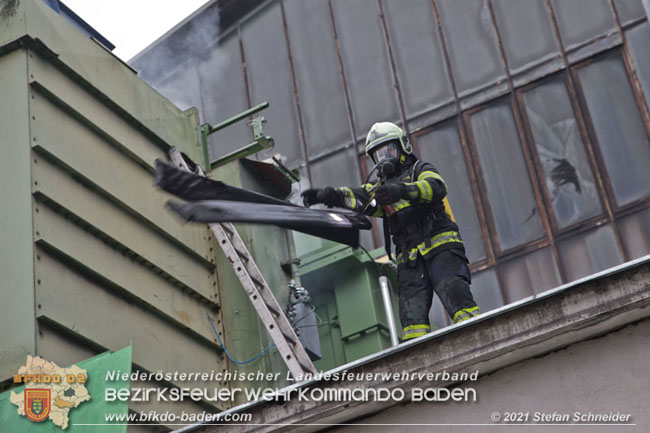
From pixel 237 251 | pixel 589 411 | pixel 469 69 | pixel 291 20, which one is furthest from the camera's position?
pixel 291 20

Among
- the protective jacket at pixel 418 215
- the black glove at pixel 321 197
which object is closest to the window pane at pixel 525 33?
the protective jacket at pixel 418 215

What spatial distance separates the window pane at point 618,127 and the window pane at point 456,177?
2.20 metres

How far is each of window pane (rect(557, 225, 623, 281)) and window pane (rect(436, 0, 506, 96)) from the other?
3.02 metres

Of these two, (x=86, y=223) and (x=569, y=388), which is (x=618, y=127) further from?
(x=569, y=388)

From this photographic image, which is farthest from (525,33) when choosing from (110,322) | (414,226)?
Answer: (110,322)

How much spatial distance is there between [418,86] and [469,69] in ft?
3.12

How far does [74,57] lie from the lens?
8148 mm

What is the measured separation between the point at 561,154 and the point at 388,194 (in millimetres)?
8592

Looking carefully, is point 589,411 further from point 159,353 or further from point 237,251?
point 237,251

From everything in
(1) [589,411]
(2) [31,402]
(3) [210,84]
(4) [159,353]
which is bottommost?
(1) [589,411]

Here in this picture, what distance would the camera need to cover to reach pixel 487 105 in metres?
15.1

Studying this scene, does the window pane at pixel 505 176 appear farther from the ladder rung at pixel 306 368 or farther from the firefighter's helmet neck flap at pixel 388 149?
the firefighter's helmet neck flap at pixel 388 149

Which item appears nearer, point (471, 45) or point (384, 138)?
point (384, 138)

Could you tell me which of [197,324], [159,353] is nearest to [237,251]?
[197,324]
